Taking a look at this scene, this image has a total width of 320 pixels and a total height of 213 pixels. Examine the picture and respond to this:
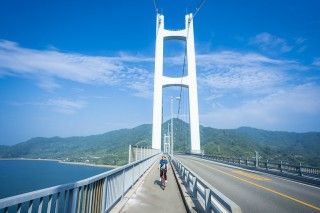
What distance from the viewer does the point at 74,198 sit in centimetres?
461

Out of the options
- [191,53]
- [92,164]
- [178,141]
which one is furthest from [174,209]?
[92,164]

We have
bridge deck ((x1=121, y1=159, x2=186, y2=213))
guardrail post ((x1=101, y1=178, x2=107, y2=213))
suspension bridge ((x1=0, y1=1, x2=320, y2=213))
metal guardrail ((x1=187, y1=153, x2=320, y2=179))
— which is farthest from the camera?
metal guardrail ((x1=187, y1=153, x2=320, y2=179))

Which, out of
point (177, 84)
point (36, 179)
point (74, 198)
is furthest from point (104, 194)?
point (36, 179)

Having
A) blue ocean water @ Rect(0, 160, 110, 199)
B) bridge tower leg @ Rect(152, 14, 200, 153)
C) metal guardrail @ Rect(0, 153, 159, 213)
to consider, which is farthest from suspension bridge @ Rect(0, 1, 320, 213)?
blue ocean water @ Rect(0, 160, 110, 199)

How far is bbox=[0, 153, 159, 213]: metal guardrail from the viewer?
10.5 feet

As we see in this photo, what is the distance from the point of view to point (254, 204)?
30.2 feet

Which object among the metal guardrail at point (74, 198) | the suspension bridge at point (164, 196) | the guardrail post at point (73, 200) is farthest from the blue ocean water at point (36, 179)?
the guardrail post at point (73, 200)

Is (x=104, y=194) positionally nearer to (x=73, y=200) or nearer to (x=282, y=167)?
(x=73, y=200)

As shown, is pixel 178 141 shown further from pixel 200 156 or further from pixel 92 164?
pixel 200 156

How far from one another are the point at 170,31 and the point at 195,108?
1463cm

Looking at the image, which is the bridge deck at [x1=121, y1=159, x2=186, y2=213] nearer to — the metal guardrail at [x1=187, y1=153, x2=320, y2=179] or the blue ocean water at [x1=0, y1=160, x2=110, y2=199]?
the metal guardrail at [x1=187, y1=153, x2=320, y2=179]

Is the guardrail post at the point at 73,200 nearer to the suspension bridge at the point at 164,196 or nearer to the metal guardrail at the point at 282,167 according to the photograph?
the suspension bridge at the point at 164,196

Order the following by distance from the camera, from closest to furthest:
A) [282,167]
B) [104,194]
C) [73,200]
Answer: [73,200] → [104,194] → [282,167]

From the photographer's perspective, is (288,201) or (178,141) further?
(178,141)
